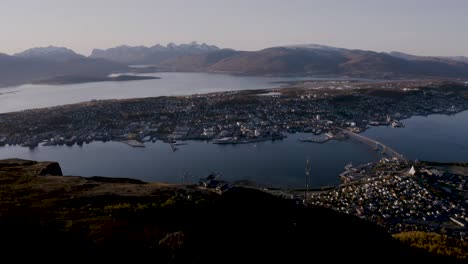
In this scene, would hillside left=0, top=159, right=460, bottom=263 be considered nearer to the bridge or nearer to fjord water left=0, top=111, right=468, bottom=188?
fjord water left=0, top=111, right=468, bottom=188

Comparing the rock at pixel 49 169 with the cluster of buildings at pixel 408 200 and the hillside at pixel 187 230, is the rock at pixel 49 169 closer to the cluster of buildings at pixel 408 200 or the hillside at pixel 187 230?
the hillside at pixel 187 230

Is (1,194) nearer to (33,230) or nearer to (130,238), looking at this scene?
(33,230)

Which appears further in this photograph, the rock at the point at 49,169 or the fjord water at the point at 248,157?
the fjord water at the point at 248,157

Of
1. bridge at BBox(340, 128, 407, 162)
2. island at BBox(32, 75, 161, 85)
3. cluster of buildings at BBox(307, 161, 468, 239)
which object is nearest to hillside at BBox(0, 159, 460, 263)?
cluster of buildings at BBox(307, 161, 468, 239)

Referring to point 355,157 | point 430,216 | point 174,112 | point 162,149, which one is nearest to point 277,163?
point 355,157

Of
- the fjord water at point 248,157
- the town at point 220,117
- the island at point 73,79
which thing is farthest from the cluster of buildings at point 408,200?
the island at point 73,79

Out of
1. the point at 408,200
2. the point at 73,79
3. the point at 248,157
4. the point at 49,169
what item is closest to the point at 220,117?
the point at 248,157

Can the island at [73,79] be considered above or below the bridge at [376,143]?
above
